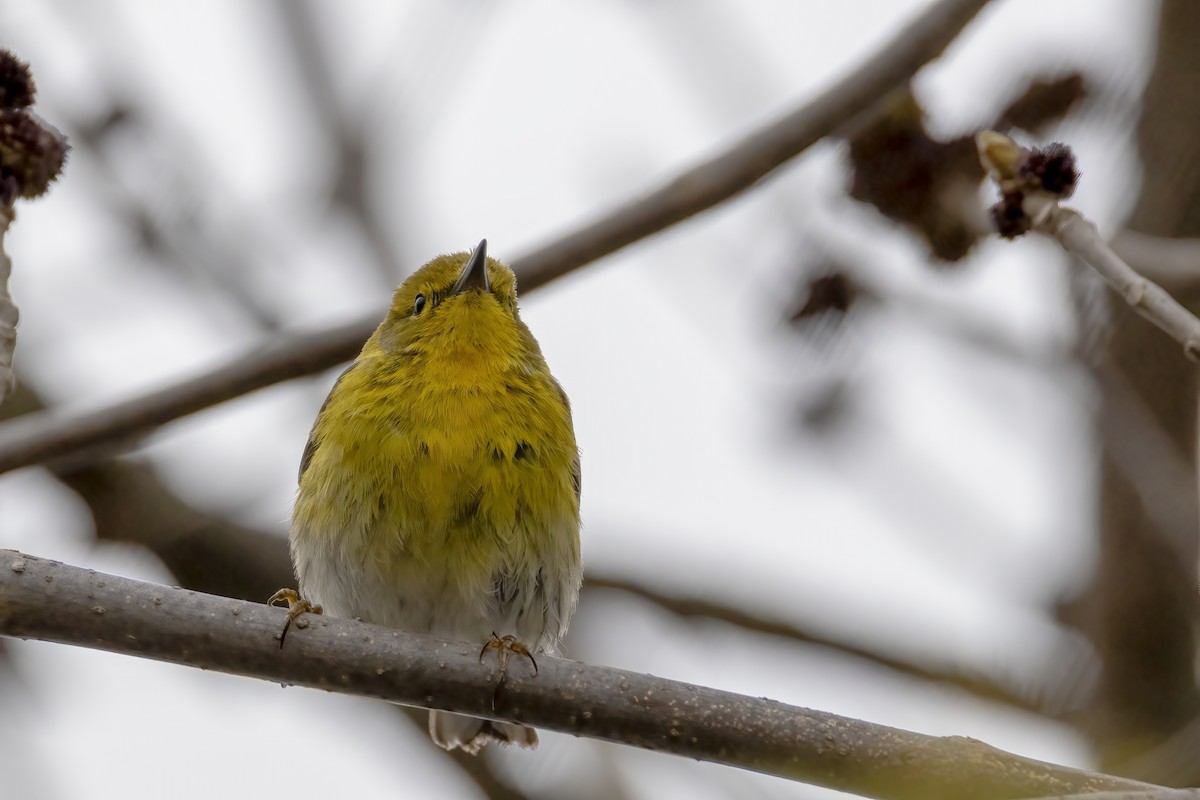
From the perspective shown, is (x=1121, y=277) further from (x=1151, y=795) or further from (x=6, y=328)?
(x=6, y=328)

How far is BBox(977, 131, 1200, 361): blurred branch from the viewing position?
3.11 m

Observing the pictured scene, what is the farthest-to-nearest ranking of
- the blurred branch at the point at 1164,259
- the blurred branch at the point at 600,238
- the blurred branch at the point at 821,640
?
the blurred branch at the point at 821,640 < the blurred branch at the point at 1164,259 < the blurred branch at the point at 600,238

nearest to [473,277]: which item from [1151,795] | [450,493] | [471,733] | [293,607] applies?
[450,493]

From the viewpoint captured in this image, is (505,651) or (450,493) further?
(450,493)

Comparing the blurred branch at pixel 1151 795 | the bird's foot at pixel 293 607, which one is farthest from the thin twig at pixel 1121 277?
the bird's foot at pixel 293 607

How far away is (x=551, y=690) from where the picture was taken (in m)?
3.41

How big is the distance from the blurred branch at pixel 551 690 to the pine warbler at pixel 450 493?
113cm

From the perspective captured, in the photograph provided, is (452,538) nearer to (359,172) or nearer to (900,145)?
(900,145)

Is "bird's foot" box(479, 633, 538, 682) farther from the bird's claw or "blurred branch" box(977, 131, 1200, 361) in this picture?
"blurred branch" box(977, 131, 1200, 361)

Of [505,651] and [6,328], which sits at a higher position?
[6,328]

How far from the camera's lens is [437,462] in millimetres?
4602

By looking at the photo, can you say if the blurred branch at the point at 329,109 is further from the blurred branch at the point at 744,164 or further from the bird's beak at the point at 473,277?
the blurred branch at the point at 744,164

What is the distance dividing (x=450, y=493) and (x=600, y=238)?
1216mm

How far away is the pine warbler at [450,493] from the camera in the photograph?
4.61 meters
